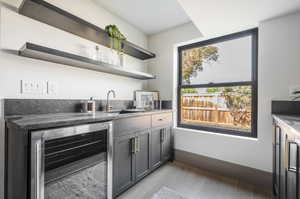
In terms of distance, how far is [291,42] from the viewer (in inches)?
66.7

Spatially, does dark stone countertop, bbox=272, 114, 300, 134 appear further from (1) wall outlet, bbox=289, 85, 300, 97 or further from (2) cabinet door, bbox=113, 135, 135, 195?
(2) cabinet door, bbox=113, 135, 135, 195

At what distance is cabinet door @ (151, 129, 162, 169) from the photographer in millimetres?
2098

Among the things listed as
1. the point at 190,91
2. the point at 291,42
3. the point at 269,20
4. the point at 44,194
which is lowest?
the point at 44,194

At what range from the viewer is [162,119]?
2326 millimetres

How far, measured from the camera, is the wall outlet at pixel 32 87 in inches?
56.2

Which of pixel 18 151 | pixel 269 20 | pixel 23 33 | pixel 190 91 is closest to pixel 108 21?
pixel 23 33

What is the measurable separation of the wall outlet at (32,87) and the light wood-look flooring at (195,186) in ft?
4.97

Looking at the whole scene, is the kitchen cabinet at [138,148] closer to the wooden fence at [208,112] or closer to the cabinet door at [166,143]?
the cabinet door at [166,143]

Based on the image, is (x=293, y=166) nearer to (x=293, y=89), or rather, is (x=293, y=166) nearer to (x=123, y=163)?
(x=293, y=89)

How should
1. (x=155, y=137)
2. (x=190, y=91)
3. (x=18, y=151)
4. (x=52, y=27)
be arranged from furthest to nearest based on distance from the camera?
(x=190, y=91) < (x=155, y=137) < (x=52, y=27) < (x=18, y=151)

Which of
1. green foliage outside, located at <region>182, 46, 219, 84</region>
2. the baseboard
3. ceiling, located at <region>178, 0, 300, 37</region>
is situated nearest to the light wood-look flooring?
the baseboard

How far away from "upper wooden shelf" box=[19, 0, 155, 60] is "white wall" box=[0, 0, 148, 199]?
0.07m

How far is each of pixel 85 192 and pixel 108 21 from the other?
2.35 m

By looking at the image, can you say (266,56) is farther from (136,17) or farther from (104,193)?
(104,193)
